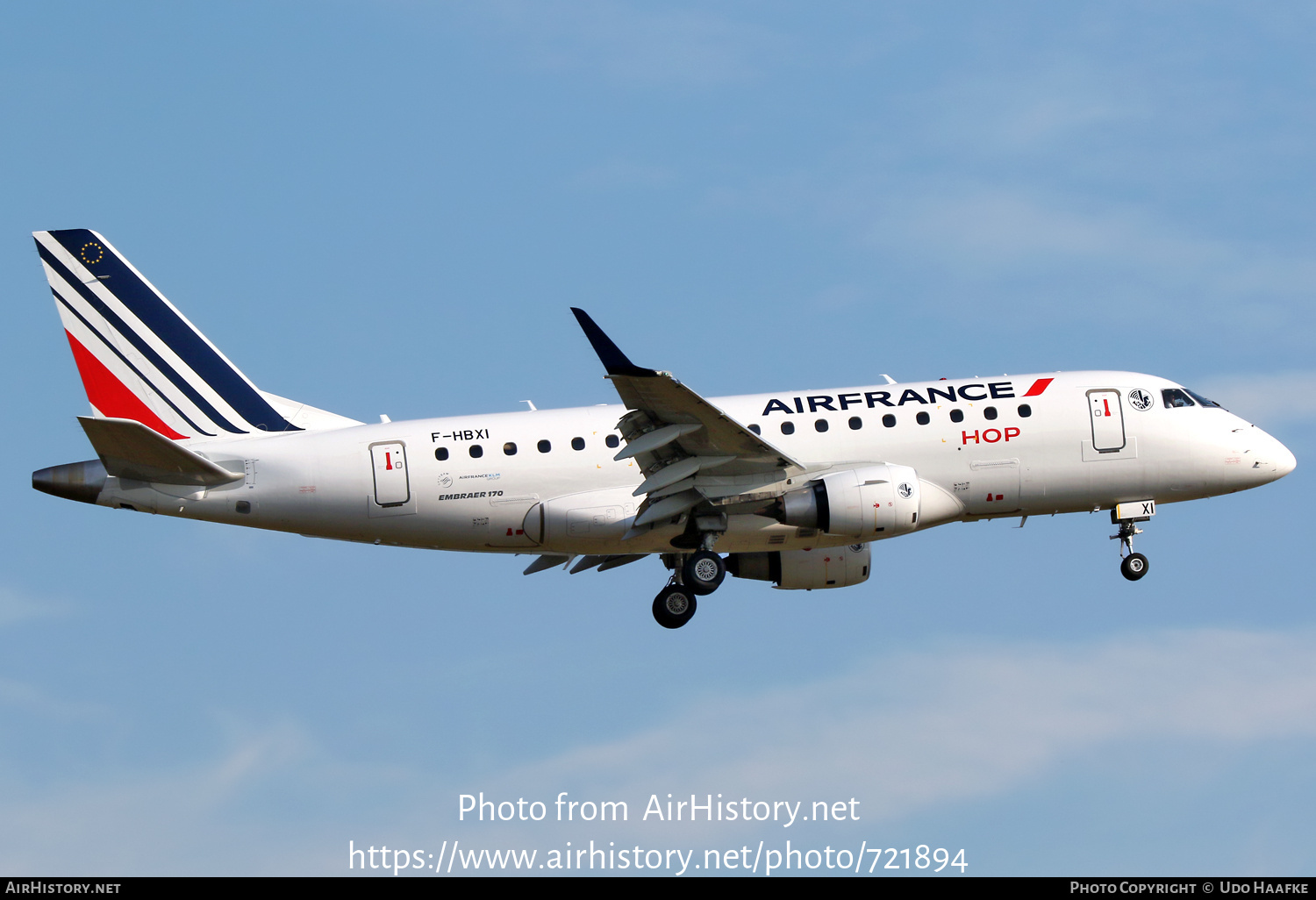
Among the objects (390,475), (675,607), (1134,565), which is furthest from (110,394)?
(1134,565)

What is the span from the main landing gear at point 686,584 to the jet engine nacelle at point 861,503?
2.33 m

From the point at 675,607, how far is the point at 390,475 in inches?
305

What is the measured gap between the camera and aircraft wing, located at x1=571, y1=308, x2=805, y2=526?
3447 centimetres

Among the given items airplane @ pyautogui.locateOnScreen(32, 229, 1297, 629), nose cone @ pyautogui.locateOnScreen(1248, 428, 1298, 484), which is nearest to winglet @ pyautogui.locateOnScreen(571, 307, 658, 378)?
airplane @ pyautogui.locateOnScreen(32, 229, 1297, 629)

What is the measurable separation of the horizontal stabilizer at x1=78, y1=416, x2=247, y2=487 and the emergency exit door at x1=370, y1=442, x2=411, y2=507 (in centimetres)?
323

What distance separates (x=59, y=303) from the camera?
1592 inches

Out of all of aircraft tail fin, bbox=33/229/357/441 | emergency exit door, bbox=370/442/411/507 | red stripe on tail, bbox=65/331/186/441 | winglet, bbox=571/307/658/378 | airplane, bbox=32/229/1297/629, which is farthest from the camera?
aircraft tail fin, bbox=33/229/357/441

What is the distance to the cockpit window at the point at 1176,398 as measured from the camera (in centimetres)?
4094

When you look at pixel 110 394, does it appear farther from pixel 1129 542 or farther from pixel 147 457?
pixel 1129 542

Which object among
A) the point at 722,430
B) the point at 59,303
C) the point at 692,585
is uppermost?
the point at 59,303

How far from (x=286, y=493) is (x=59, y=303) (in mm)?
7985

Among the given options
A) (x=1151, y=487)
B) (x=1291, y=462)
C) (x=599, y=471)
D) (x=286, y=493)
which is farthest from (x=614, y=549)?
(x=1291, y=462)

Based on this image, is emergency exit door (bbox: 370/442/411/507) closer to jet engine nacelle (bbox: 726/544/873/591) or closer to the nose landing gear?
jet engine nacelle (bbox: 726/544/873/591)

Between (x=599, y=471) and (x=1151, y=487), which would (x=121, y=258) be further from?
(x=1151, y=487)
